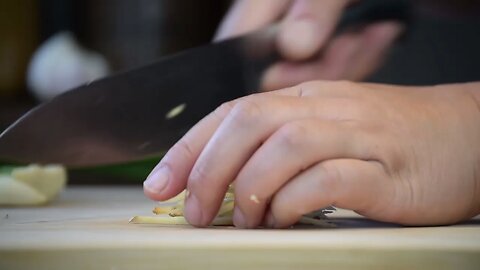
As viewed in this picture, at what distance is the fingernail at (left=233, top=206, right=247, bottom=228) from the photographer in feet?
1.85

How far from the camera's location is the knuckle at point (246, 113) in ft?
1.79

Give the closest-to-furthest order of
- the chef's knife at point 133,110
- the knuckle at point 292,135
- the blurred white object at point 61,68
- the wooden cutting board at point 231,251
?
the wooden cutting board at point 231,251, the knuckle at point 292,135, the chef's knife at point 133,110, the blurred white object at point 61,68

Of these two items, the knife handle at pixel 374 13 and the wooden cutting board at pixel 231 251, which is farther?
the knife handle at pixel 374 13

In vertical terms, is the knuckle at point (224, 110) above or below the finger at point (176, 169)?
above

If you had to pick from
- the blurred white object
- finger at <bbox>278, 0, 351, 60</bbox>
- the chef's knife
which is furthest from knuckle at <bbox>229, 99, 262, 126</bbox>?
the blurred white object

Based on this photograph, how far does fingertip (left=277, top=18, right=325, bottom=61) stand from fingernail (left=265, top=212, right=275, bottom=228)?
433mm

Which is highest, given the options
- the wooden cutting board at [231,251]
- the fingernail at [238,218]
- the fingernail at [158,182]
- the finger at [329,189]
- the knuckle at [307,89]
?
the knuckle at [307,89]

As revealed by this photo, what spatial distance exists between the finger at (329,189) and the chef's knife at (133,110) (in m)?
0.33

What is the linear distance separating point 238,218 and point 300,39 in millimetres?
451

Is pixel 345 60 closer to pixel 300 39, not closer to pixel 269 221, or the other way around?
pixel 300 39

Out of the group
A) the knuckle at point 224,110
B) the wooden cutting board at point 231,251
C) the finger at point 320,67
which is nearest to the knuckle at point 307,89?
the knuckle at point 224,110

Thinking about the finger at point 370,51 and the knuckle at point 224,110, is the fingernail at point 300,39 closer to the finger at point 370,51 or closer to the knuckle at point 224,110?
the finger at point 370,51

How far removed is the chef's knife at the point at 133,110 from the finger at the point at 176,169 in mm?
275

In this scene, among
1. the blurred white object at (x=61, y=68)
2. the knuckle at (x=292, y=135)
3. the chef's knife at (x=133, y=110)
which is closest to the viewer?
the knuckle at (x=292, y=135)
